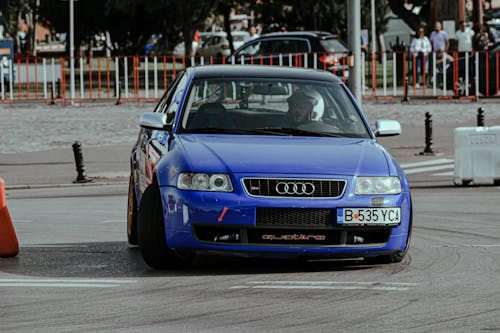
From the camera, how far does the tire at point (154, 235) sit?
9984mm

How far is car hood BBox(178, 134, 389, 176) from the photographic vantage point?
9.73m

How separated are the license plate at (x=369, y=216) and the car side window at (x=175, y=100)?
195 centimetres

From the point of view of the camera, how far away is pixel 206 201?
9.62m

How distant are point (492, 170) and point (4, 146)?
11.1 m

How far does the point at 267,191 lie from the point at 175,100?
2.04 metres

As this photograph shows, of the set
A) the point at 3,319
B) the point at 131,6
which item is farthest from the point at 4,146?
the point at 131,6

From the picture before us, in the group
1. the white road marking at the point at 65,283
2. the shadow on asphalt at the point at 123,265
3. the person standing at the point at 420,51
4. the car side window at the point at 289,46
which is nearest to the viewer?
the white road marking at the point at 65,283

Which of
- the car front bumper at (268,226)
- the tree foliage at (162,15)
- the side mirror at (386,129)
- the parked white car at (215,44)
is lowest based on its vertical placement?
the car front bumper at (268,226)

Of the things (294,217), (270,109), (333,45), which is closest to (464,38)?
(333,45)

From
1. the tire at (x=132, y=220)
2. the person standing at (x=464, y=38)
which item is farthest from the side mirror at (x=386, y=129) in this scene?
the person standing at (x=464, y=38)

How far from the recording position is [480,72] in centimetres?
3797

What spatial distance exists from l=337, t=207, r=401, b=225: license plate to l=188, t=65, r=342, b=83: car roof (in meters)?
1.96

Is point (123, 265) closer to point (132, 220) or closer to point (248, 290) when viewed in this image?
point (132, 220)

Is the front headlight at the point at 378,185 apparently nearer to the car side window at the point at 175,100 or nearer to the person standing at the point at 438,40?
the car side window at the point at 175,100
